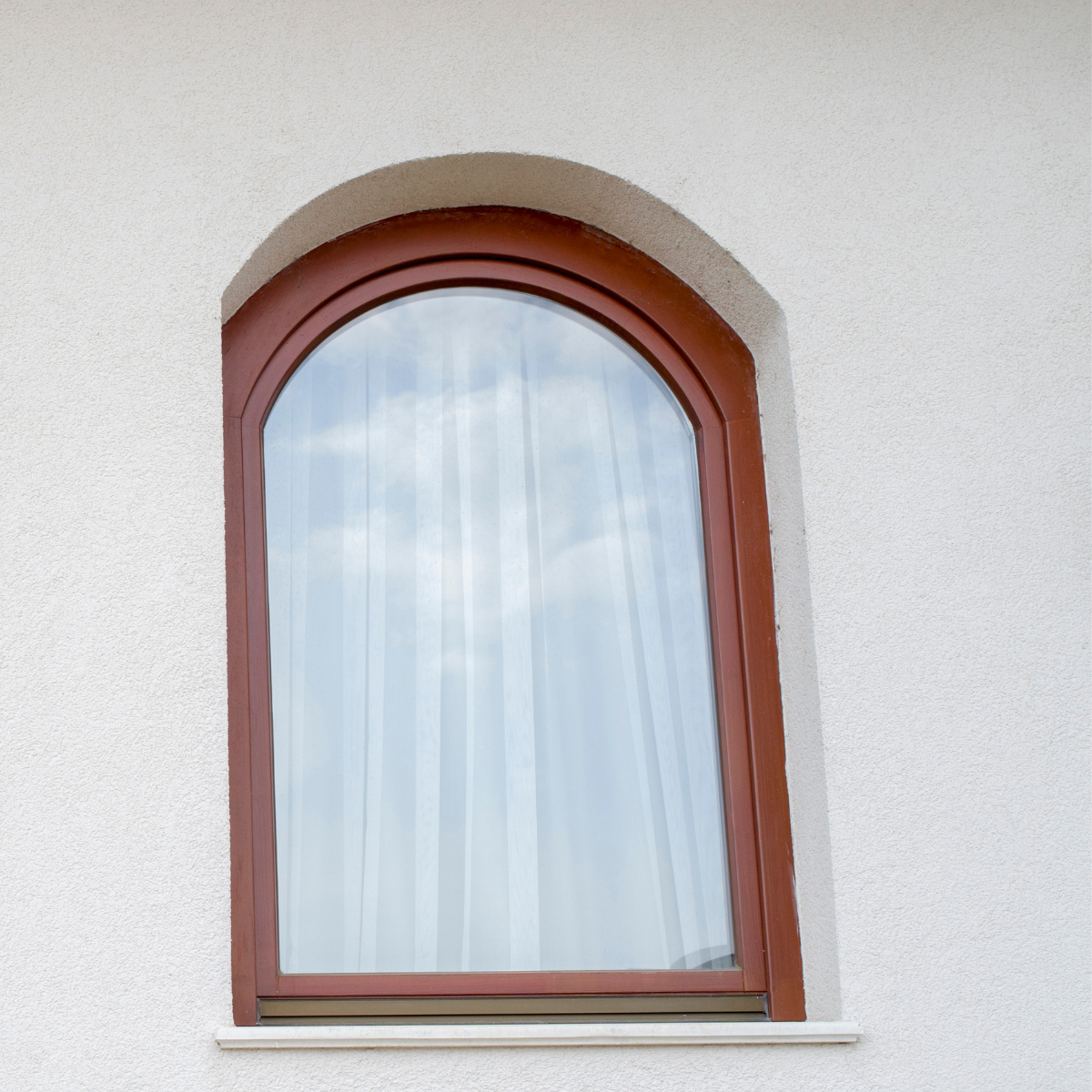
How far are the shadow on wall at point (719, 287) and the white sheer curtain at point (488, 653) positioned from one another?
0.20 meters

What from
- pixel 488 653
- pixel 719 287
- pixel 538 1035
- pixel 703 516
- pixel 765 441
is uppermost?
pixel 719 287

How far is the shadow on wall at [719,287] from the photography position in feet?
7.97

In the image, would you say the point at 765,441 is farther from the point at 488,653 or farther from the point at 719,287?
the point at 488,653

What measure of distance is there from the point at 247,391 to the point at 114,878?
3.65ft

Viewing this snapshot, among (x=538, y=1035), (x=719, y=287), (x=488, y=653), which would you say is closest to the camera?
(x=538, y=1035)

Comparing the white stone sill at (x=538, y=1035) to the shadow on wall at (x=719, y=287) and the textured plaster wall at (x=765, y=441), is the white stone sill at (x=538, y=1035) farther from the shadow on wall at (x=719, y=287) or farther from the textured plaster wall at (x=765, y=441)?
the shadow on wall at (x=719, y=287)

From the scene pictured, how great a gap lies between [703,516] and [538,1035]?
1.21 metres

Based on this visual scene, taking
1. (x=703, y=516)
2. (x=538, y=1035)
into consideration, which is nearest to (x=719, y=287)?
(x=703, y=516)

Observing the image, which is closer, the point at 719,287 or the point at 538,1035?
the point at 538,1035

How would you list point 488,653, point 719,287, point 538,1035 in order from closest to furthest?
point 538,1035 < point 488,653 < point 719,287

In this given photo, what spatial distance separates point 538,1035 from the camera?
2188 mm

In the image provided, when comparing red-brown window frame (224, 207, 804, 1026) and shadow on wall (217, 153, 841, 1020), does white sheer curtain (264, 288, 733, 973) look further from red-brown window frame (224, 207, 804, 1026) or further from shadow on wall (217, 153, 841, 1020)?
shadow on wall (217, 153, 841, 1020)

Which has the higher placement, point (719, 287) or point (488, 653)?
point (719, 287)

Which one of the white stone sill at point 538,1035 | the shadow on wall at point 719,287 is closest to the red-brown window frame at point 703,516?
the shadow on wall at point 719,287
